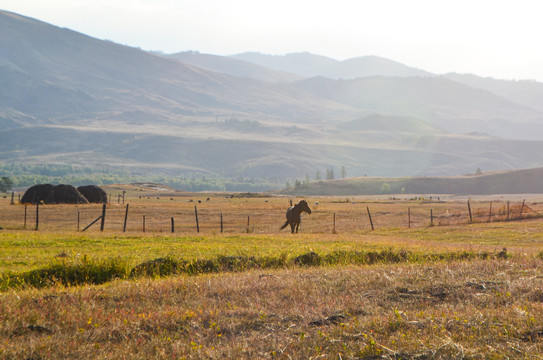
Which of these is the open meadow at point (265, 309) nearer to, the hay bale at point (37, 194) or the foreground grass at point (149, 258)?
the foreground grass at point (149, 258)

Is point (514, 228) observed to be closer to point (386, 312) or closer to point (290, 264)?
point (290, 264)

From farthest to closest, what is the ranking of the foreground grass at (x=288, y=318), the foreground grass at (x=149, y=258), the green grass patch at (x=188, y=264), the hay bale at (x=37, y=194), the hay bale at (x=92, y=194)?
the hay bale at (x=92, y=194), the hay bale at (x=37, y=194), the foreground grass at (x=149, y=258), the green grass patch at (x=188, y=264), the foreground grass at (x=288, y=318)

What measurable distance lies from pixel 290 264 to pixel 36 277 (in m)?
8.08

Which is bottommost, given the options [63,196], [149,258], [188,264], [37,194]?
[188,264]

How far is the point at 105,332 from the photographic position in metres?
10.3

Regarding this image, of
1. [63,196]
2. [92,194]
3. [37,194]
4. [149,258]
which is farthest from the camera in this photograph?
[92,194]

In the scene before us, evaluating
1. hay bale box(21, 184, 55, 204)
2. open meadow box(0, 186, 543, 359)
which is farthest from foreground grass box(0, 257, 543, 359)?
hay bale box(21, 184, 55, 204)

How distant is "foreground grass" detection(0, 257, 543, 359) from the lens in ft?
30.7

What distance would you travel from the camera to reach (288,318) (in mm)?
11242

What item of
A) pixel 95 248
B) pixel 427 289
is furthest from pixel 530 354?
pixel 95 248

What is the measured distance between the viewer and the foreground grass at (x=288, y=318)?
9.35 metres

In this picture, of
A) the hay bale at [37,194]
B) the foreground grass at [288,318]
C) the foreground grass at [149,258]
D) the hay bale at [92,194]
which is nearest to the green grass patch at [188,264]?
the foreground grass at [149,258]

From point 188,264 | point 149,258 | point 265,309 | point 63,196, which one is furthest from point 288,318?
point 63,196

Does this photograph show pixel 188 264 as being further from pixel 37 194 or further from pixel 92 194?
pixel 92 194
